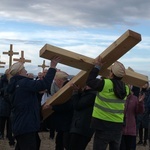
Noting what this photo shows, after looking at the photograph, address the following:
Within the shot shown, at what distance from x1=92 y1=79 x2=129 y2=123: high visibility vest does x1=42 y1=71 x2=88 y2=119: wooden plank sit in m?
0.42

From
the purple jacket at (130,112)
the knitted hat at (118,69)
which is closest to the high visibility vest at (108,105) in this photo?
the knitted hat at (118,69)

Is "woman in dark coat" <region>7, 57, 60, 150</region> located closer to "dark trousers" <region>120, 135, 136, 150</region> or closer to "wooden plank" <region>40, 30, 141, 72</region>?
"wooden plank" <region>40, 30, 141, 72</region>

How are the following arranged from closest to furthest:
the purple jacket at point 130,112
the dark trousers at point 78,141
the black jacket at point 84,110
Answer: the black jacket at point 84,110 < the dark trousers at point 78,141 < the purple jacket at point 130,112

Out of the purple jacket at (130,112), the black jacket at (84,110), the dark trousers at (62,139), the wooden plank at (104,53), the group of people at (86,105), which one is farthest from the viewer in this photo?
the purple jacket at (130,112)

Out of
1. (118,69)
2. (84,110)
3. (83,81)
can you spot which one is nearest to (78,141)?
(84,110)

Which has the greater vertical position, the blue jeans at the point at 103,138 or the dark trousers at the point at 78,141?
the blue jeans at the point at 103,138

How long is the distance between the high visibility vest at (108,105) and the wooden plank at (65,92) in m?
0.42

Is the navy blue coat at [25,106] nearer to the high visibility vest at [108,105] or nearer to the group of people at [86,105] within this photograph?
the group of people at [86,105]

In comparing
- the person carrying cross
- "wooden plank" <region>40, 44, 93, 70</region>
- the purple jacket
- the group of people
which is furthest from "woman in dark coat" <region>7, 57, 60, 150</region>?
the purple jacket

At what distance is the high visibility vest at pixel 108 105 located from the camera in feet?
18.1

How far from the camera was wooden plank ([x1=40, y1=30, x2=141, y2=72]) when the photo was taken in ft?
16.5

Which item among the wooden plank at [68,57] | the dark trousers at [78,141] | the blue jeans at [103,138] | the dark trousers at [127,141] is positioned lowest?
the dark trousers at [127,141]

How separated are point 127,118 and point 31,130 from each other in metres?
2.51

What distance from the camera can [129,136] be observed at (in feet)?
25.1
